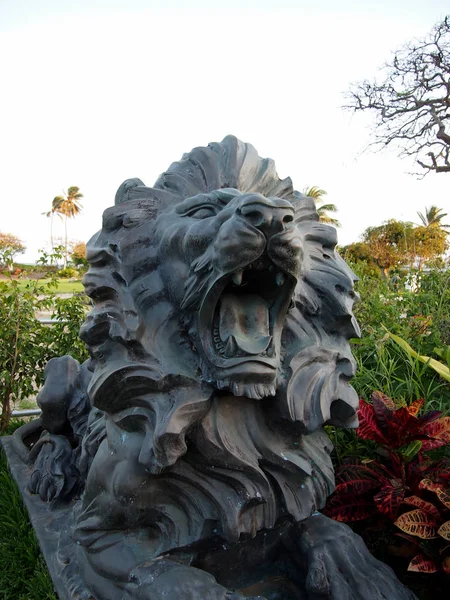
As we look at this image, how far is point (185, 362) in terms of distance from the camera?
1378mm

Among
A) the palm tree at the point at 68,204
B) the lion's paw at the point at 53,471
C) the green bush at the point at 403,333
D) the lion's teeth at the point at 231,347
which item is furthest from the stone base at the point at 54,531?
the palm tree at the point at 68,204

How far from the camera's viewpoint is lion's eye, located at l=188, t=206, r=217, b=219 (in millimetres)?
1396

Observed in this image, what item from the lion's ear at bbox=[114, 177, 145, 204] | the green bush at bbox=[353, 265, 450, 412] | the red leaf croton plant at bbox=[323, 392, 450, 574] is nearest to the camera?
the lion's ear at bbox=[114, 177, 145, 204]

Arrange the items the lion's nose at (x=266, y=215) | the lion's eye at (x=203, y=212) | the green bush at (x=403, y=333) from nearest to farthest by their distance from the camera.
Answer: the lion's nose at (x=266, y=215) < the lion's eye at (x=203, y=212) < the green bush at (x=403, y=333)

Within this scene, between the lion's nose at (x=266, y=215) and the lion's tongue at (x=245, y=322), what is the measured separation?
0.70ft

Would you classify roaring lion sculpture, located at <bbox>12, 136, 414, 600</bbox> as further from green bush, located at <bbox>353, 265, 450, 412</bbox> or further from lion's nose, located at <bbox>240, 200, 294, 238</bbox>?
green bush, located at <bbox>353, 265, 450, 412</bbox>

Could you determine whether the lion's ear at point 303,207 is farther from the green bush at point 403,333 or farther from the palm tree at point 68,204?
the palm tree at point 68,204

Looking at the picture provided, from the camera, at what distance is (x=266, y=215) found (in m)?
1.18

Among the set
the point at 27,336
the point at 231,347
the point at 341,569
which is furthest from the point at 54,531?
the point at 27,336

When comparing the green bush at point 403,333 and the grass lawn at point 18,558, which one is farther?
the green bush at point 403,333

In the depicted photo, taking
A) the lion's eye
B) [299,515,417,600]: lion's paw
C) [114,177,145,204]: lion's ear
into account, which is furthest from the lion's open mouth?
[299,515,417,600]: lion's paw

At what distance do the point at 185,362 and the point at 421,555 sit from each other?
126 cm

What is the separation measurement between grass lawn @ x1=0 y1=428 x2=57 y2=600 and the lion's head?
1.02 metres

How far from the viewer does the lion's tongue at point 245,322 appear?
50.4 inches
